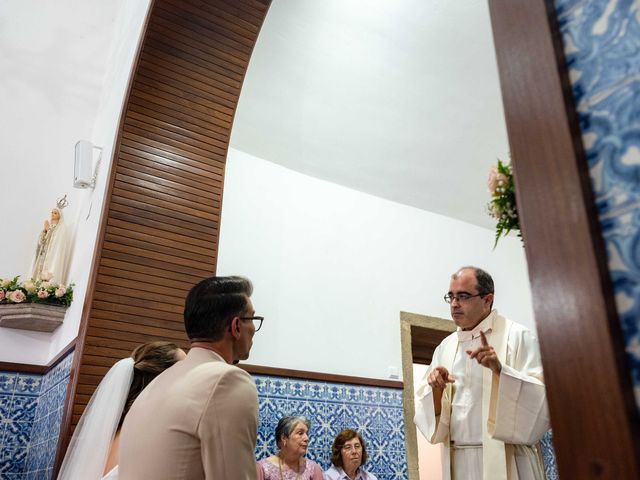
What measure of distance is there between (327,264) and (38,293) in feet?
8.94

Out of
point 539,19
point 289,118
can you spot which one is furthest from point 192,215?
point 539,19

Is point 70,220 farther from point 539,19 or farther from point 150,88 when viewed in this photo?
point 539,19

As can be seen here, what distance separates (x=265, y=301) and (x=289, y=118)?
5.97 feet

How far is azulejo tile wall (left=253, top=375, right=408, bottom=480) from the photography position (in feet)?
17.2

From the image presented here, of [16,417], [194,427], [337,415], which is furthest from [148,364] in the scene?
[337,415]

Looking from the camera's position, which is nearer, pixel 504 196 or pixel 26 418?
pixel 504 196

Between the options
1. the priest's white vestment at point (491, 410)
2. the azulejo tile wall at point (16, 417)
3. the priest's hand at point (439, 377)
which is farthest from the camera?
the azulejo tile wall at point (16, 417)

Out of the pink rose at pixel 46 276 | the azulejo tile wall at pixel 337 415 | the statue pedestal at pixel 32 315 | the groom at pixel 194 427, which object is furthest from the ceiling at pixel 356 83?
the groom at pixel 194 427

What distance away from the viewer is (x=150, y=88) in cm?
432

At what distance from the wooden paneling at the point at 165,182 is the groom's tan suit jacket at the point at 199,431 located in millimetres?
1909

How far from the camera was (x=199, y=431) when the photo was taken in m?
1.78

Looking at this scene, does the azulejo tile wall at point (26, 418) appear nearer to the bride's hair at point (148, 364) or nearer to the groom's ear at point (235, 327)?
the bride's hair at point (148, 364)

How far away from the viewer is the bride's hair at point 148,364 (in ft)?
9.13

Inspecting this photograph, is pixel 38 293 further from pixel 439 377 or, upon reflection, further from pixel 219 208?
pixel 439 377
